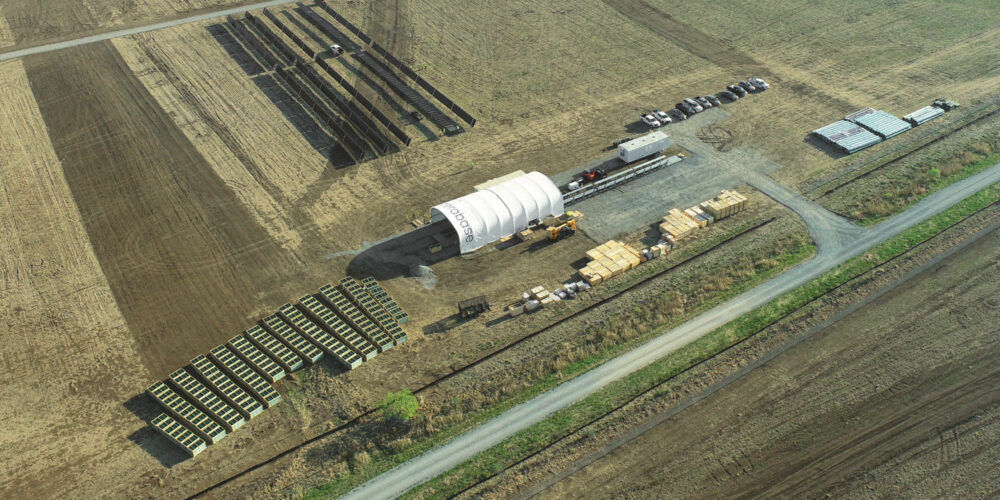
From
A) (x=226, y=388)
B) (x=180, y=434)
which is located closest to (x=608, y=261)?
(x=226, y=388)

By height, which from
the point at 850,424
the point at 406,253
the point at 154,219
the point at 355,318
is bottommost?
the point at 154,219

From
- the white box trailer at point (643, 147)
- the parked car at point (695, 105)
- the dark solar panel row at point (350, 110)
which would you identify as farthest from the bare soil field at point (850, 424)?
the dark solar panel row at point (350, 110)

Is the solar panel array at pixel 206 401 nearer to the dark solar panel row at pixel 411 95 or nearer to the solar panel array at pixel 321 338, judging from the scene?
→ the solar panel array at pixel 321 338

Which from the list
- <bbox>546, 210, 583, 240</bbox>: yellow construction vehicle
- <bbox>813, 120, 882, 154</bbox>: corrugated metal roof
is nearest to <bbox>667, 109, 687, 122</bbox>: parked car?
<bbox>813, 120, 882, 154</bbox>: corrugated metal roof

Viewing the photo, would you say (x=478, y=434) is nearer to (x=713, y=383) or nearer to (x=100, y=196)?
(x=713, y=383)

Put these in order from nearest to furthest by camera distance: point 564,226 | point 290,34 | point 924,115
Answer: point 564,226 → point 924,115 → point 290,34

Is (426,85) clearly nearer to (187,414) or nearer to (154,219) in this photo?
(154,219)
